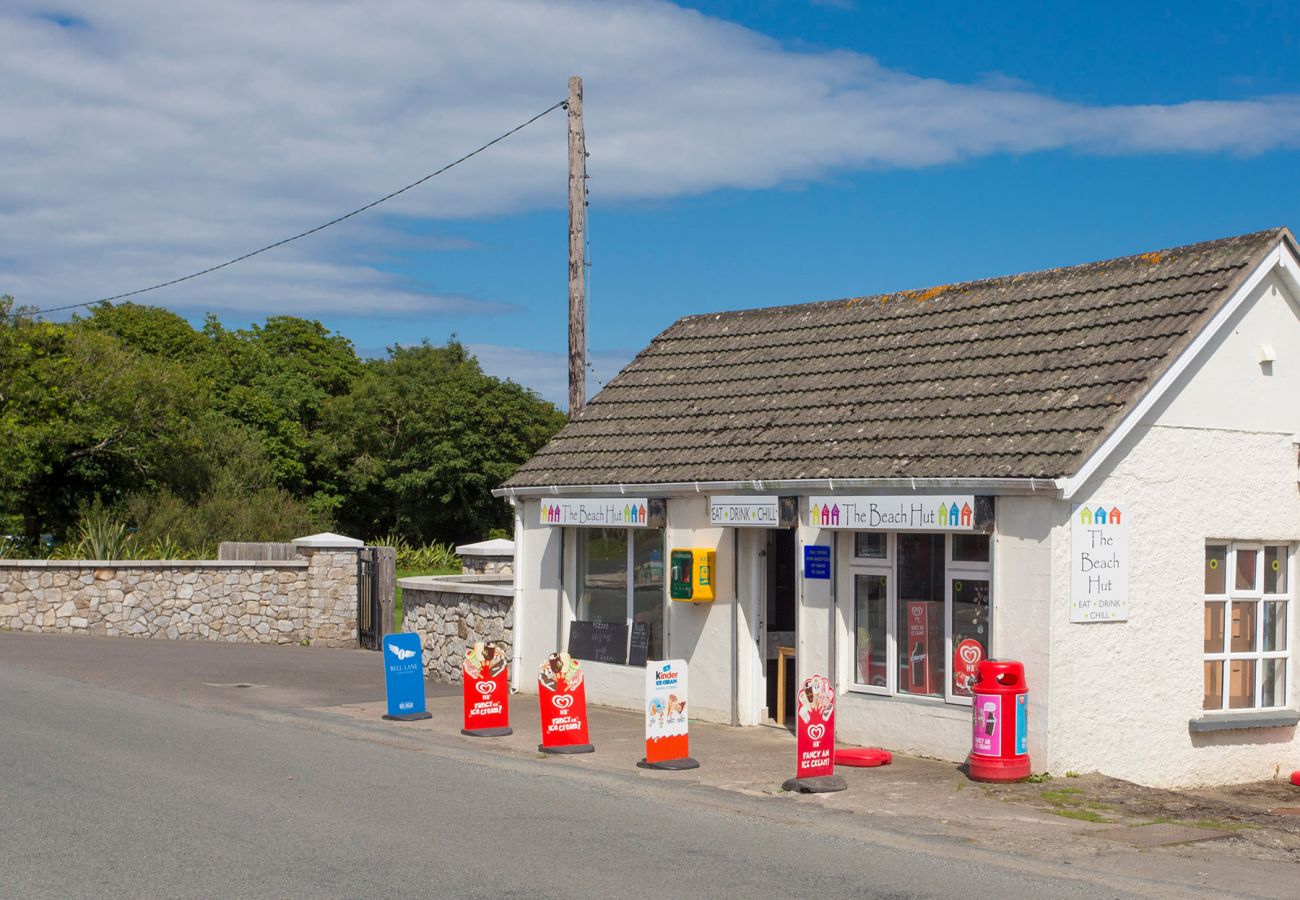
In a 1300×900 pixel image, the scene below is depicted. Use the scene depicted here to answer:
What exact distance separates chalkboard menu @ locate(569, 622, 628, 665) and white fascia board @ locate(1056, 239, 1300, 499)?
647cm

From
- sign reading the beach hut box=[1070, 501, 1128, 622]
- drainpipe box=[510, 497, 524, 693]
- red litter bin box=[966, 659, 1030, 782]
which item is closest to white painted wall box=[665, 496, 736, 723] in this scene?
drainpipe box=[510, 497, 524, 693]

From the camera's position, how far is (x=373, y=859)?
832 cm

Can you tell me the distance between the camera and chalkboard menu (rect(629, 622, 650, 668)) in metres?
16.4

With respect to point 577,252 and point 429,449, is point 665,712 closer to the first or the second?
point 577,252

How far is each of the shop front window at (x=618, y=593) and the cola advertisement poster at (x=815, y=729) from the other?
4822mm

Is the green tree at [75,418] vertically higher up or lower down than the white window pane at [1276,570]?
higher up

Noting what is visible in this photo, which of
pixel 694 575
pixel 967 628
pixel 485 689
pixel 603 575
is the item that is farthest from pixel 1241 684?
pixel 485 689

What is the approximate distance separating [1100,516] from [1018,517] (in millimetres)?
736

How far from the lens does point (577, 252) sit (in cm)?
1947

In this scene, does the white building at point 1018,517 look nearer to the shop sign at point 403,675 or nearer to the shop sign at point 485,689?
the shop sign at point 485,689

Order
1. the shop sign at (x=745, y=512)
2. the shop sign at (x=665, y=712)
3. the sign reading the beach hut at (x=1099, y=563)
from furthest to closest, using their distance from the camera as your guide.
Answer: the shop sign at (x=745, y=512) < the shop sign at (x=665, y=712) < the sign reading the beach hut at (x=1099, y=563)

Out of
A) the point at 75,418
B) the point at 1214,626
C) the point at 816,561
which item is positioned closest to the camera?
the point at 1214,626

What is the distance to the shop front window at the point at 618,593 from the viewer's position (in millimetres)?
16453

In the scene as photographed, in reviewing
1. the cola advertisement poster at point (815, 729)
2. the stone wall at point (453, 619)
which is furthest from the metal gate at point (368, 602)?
the cola advertisement poster at point (815, 729)
